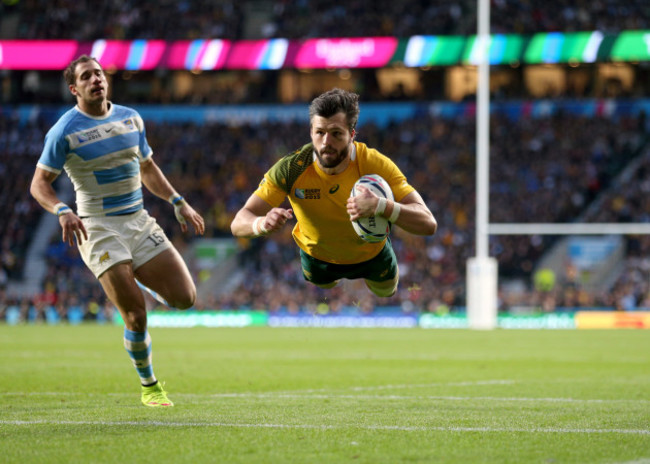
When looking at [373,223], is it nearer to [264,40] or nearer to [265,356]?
[265,356]

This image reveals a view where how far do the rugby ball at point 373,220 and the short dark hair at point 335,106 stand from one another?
422 mm

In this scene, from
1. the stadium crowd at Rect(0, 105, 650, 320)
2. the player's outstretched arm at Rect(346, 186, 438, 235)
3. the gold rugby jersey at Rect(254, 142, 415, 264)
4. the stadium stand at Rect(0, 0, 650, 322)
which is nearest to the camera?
the player's outstretched arm at Rect(346, 186, 438, 235)

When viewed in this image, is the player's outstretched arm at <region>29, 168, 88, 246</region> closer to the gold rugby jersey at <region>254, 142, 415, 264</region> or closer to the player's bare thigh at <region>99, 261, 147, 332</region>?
the player's bare thigh at <region>99, 261, 147, 332</region>

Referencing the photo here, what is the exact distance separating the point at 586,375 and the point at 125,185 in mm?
6576

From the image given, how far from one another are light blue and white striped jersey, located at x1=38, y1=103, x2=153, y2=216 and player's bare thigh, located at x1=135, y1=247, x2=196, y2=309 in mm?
475

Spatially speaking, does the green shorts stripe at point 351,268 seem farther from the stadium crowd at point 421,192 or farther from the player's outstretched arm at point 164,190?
the stadium crowd at point 421,192

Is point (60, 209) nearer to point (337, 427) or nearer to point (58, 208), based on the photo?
point (58, 208)

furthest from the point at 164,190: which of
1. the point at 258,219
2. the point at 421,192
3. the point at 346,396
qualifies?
the point at 421,192

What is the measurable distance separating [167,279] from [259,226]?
1.79 meters

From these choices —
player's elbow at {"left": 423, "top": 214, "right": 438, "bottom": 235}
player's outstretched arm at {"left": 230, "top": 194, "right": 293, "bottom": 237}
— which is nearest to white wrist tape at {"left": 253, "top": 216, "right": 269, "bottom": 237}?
player's outstretched arm at {"left": 230, "top": 194, "right": 293, "bottom": 237}

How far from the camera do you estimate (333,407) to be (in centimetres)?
817

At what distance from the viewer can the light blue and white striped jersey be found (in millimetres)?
7832

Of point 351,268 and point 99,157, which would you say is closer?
point 99,157

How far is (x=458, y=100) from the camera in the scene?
38.8m
